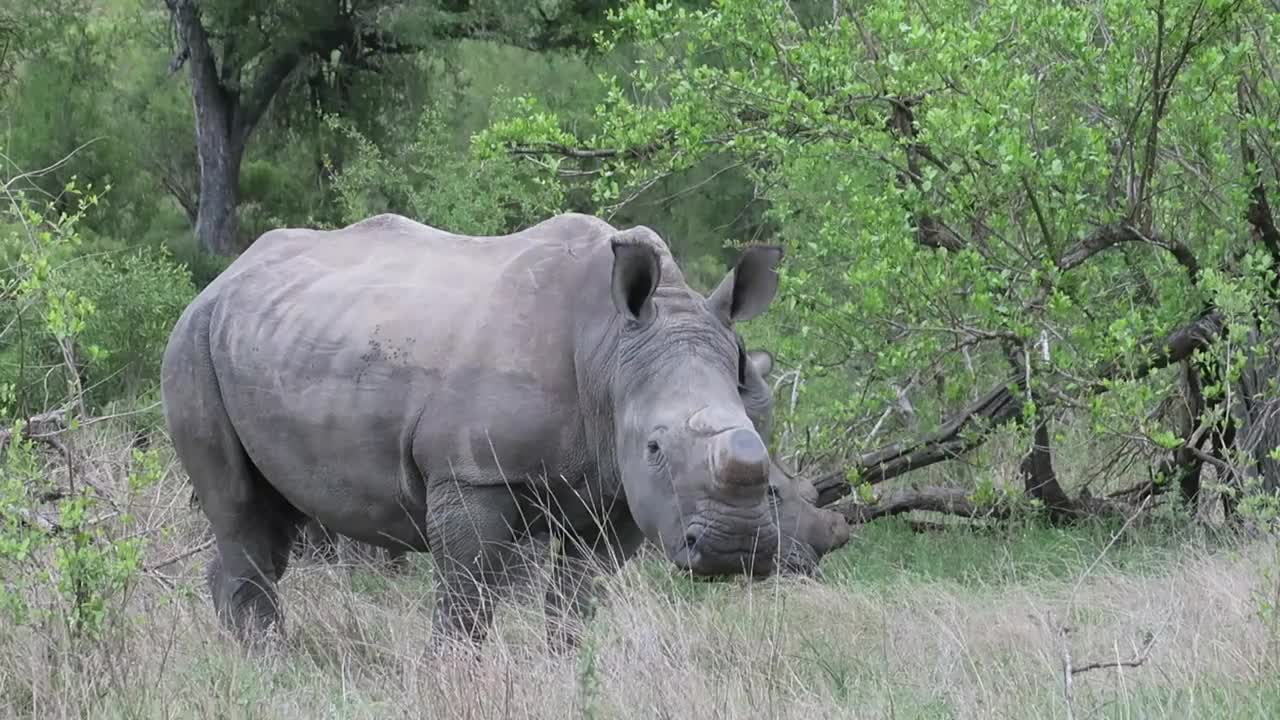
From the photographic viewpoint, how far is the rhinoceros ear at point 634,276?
18.6ft

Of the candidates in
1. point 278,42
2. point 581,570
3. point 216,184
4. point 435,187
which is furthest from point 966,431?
point 216,184

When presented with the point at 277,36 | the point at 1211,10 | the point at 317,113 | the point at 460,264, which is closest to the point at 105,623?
the point at 460,264

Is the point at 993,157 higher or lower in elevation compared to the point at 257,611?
higher

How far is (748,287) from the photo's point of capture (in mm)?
5957

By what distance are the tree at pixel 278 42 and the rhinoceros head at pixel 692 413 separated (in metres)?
9.63

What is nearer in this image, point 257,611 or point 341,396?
point 341,396

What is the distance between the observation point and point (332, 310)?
21.4 feet

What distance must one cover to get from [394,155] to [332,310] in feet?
35.8

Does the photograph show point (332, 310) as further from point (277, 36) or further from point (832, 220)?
point (277, 36)

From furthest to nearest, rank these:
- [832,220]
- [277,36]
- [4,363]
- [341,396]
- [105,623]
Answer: [277,36] < [4,363] < [832,220] < [341,396] < [105,623]

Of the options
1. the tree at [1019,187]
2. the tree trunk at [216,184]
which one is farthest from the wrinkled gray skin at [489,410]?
the tree trunk at [216,184]

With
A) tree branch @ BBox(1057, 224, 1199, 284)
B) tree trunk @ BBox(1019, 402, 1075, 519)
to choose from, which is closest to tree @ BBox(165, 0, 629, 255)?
tree trunk @ BBox(1019, 402, 1075, 519)

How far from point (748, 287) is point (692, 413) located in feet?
2.24

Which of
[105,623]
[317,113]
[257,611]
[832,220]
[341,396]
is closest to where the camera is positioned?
[105,623]
